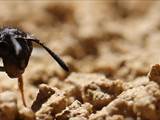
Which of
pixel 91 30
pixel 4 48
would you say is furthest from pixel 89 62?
pixel 4 48

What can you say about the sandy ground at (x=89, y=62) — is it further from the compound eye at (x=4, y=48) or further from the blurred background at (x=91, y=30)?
the compound eye at (x=4, y=48)

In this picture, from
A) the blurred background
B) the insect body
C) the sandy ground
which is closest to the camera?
the sandy ground

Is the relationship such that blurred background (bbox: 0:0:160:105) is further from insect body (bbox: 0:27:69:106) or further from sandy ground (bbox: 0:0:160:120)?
insect body (bbox: 0:27:69:106)

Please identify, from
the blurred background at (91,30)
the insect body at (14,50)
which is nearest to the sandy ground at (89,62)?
the blurred background at (91,30)

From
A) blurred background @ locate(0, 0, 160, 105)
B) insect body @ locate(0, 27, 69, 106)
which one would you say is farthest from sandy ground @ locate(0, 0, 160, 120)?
insect body @ locate(0, 27, 69, 106)

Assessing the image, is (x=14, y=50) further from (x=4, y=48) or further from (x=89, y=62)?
(x=89, y=62)
